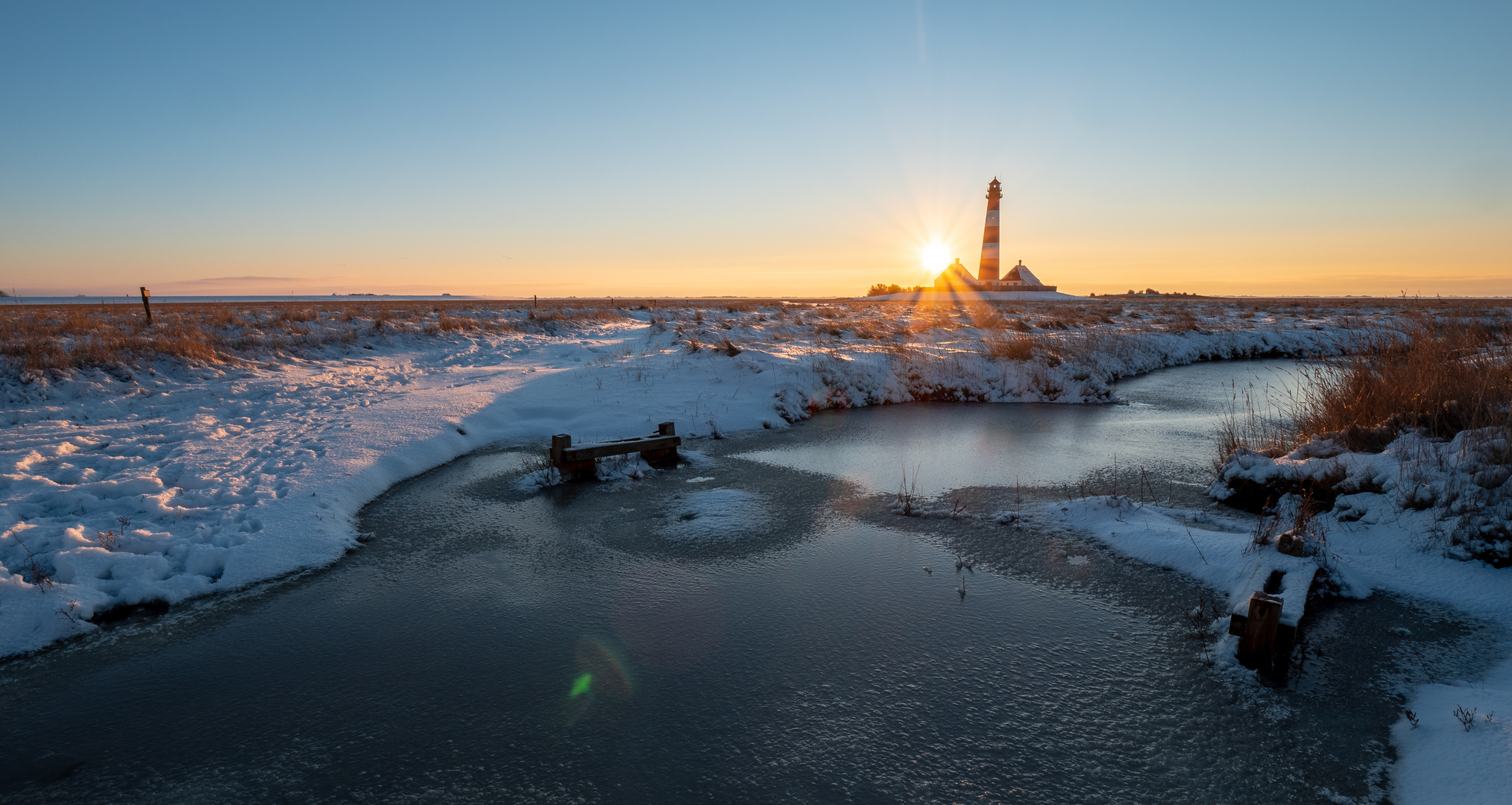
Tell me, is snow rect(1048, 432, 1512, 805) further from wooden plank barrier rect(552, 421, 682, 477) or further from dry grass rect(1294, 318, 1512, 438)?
wooden plank barrier rect(552, 421, 682, 477)

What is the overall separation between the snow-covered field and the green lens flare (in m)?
2.82

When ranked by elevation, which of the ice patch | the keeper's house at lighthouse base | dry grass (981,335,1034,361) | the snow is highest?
the keeper's house at lighthouse base

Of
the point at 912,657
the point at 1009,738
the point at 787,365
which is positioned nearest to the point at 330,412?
the point at 787,365

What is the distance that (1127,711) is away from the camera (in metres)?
4.30

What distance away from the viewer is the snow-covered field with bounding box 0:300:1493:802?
5863mm

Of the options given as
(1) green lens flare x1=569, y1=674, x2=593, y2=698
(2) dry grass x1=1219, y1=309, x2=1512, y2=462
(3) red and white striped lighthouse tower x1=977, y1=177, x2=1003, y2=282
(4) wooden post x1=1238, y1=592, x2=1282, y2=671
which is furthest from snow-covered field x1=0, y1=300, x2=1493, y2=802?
(3) red and white striped lighthouse tower x1=977, y1=177, x2=1003, y2=282

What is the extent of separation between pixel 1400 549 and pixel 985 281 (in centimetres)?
7764

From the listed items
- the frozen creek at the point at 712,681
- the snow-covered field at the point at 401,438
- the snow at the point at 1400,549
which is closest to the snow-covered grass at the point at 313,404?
the snow-covered field at the point at 401,438

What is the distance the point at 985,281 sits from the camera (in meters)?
79.5

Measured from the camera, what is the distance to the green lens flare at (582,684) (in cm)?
457

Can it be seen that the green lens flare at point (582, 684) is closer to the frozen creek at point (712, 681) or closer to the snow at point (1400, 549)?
the frozen creek at point (712, 681)

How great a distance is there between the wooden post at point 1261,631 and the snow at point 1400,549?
0.16m

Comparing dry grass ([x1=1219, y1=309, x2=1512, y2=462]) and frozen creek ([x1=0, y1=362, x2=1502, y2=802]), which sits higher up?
dry grass ([x1=1219, y1=309, x2=1512, y2=462])

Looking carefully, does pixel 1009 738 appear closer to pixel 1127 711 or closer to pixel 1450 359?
pixel 1127 711
